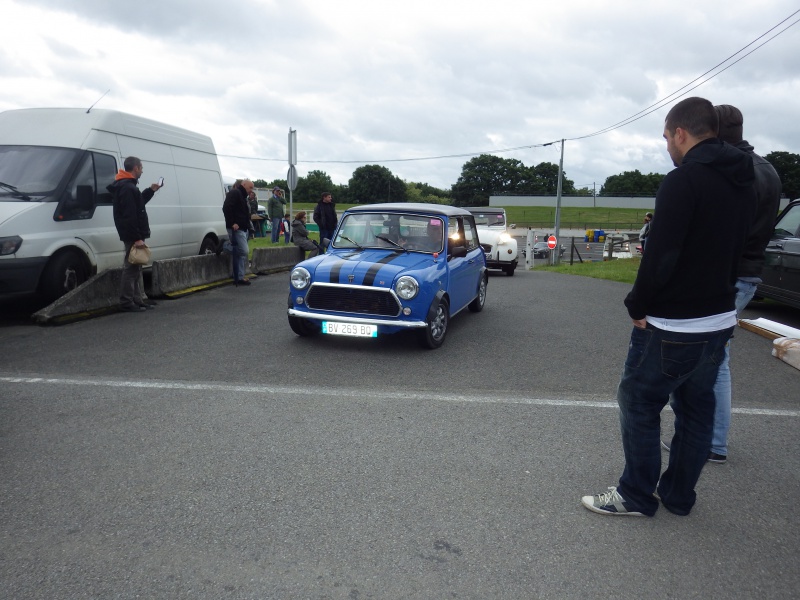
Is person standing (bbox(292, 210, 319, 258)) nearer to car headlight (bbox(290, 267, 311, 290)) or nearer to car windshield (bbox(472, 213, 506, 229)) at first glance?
car windshield (bbox(472, 213, 506, 229))

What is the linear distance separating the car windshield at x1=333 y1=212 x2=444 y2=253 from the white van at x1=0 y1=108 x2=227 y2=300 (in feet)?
11.6

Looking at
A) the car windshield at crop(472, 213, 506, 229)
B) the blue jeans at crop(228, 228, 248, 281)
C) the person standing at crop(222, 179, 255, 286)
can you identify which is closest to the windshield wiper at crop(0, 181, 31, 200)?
the person standing at crop(222, 179, 255, 286)

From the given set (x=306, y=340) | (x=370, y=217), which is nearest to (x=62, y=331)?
(x=306, y=340)

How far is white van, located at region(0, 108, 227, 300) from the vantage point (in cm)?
763

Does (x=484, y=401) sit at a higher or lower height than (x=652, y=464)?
lower

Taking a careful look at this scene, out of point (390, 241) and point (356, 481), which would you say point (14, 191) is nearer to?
point (390, 241)

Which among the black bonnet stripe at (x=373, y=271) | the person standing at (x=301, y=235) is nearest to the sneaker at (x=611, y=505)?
the black bonnet stripe at (x=373, y=271)

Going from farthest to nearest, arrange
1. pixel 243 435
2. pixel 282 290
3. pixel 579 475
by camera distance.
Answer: pixel 282 290, pixel 243 435, pixel 579 475

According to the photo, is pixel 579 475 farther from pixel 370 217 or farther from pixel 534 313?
pixel 534 313

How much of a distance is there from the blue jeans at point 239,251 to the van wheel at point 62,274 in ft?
10.1

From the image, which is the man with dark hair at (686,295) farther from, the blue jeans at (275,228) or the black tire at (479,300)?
the blue jeans at (275,228)

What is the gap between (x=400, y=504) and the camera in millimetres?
3271

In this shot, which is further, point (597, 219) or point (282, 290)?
point (597, 219)

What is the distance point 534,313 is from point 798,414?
4868mm
